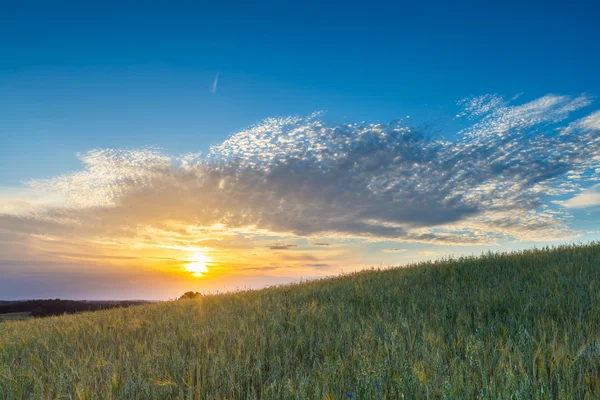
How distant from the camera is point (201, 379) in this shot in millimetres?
3975

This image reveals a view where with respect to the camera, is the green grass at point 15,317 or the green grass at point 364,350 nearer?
the green grass at point 364,350

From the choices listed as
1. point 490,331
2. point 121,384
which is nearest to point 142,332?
point 121,384

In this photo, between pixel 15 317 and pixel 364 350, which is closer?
pixel 364 350

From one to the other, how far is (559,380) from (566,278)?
5128 millimetres

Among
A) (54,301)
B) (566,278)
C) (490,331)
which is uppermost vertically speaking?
(566,278)

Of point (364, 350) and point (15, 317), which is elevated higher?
point (364, 350)

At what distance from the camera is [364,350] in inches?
153

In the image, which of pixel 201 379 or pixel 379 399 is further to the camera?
pixel 201 379

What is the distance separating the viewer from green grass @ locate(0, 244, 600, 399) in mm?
3186

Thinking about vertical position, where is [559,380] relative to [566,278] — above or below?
below

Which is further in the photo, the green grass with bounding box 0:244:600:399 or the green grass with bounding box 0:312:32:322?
the green grass with bounding box 0:312:32:322

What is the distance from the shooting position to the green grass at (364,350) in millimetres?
3186

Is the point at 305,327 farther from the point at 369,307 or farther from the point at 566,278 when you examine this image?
the point at 566,278

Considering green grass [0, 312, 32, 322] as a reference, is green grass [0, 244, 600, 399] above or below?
above
